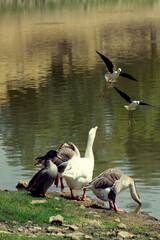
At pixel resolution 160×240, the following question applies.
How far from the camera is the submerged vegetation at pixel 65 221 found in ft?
42.5

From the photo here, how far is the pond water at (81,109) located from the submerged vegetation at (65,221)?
Result: 75.0 inches

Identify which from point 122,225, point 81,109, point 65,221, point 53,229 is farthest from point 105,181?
point 81,109

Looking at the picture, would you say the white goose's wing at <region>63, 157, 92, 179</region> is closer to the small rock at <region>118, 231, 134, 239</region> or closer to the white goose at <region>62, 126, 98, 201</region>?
the white goose at <region>62, 126, 98, 201</region>

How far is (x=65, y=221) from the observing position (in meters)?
14.0

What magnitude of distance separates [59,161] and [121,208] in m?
2.11

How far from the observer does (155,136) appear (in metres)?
27.3

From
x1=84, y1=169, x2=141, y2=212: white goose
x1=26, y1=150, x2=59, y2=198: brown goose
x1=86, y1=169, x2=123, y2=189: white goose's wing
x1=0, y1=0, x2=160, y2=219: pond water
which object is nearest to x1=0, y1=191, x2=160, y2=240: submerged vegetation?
x1=26, y1=150, x2=59, y2=198: brown goose

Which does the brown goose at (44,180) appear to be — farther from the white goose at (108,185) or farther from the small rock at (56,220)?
the small rock at (56,220)

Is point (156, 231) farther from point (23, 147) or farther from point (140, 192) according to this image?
point (23, 147)


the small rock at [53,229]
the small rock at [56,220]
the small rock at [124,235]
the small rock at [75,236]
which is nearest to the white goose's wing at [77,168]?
the small rock at [56,220]

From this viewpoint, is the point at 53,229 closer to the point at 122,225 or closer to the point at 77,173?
the point at 122,225

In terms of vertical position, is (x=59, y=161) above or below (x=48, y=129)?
above

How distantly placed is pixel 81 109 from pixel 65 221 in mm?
20505

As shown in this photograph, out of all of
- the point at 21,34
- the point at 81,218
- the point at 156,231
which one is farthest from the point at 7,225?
the point at 21,34
